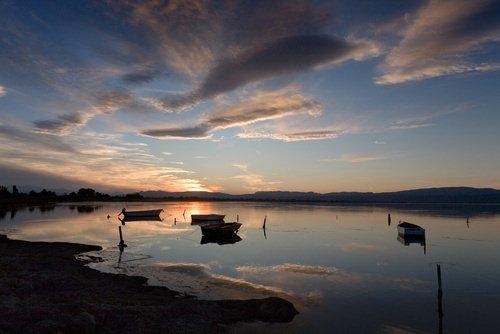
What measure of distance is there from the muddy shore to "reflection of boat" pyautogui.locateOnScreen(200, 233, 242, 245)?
86.9ft

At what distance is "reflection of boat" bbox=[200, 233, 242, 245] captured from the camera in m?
53.6

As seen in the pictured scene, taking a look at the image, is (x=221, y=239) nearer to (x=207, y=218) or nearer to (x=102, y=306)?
(x=207, y=218)

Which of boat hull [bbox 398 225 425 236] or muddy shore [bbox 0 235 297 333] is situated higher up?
boat hull [bbox 398 225 425 236]

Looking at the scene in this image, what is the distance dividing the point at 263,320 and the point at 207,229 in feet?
127

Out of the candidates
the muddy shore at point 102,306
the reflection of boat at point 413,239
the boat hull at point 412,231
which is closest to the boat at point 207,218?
the boat hull at point 412,231

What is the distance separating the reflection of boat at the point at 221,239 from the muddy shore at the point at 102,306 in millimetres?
26487

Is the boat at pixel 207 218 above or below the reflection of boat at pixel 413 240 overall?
above

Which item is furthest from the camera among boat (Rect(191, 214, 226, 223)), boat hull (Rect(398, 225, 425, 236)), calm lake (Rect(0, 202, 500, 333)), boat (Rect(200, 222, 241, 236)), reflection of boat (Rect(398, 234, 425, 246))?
boat (Rect(191, 214, 226, 223))

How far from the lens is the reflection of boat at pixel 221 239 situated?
2109 inches

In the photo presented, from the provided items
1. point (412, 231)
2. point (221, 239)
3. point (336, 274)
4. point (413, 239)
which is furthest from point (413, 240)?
point (221, 239)

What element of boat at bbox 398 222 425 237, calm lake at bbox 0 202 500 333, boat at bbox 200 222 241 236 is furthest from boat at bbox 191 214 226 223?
boat at bbox 398 222 425 237

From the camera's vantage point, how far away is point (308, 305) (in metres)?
22.8

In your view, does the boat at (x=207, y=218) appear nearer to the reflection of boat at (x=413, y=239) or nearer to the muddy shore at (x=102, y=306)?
the reflection of boat at (x=413, y=239)

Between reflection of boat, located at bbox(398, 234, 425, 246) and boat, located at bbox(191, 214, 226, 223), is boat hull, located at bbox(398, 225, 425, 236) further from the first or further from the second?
boat, located at bbox(191, 214, 226, 223)
